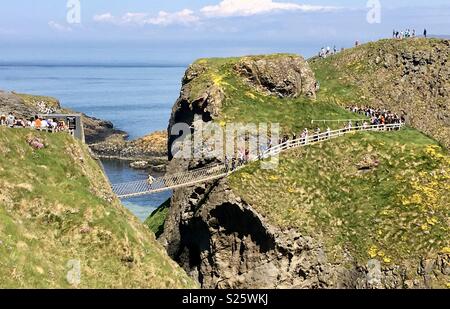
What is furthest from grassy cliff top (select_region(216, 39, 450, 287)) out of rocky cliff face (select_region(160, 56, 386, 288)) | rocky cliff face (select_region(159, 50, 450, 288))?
rocky cliff face (select_region(160, 56, 386, 288))

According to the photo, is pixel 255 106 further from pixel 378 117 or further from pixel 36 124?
pixel 36 124

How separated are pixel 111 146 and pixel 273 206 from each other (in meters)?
98.7

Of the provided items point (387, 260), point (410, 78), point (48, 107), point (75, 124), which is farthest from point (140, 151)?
point (75, 124)

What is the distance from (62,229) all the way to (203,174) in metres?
25.4

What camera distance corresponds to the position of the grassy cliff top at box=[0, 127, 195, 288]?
33.6 metres

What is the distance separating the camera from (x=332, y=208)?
197 ft

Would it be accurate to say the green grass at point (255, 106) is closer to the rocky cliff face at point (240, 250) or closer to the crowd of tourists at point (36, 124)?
the rocky cliff face at point (240, 250)

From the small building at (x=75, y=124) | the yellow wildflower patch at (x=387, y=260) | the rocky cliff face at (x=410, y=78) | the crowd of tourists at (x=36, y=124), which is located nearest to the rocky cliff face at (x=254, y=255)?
the yellow wildflower patch at (x=387, y=260)

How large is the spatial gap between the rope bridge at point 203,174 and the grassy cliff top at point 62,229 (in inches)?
406

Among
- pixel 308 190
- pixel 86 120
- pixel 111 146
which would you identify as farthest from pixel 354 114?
pixel 86 120
